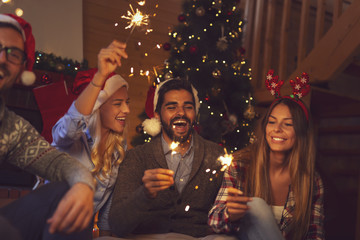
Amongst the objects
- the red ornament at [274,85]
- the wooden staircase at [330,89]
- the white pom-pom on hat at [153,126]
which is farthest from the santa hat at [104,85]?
the wooden staircase at [330,89]

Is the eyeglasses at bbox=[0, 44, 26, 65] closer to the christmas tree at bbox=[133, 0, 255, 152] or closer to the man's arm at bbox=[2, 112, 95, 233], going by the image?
the man's arm at bbox=[2, 112, 95, 233]

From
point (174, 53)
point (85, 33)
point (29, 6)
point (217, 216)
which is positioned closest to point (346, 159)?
point (174, 53)

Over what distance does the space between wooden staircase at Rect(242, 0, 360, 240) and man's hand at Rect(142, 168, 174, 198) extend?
231 cm

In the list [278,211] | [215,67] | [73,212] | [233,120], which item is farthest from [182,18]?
[73,212]

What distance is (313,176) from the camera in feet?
6.66

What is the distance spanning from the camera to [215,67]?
11.9 ft

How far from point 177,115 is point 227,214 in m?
0.61

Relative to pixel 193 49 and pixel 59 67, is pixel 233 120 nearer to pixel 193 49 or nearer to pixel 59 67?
pixel 193 49

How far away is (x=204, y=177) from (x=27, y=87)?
6.93 feet

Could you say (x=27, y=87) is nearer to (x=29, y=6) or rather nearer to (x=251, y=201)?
(x=29, y=6)

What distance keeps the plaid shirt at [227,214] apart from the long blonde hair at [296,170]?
0.03 m

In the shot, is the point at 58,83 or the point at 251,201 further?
the point at 58,83

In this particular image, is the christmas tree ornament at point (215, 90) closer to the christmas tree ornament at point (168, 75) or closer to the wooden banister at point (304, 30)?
the christmas tree ornament at point (168, 75)

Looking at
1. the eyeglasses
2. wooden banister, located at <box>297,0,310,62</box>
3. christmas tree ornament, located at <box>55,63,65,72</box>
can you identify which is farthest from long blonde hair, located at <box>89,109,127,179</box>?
wooden banister, located at <box>297,0,310,62</box>
